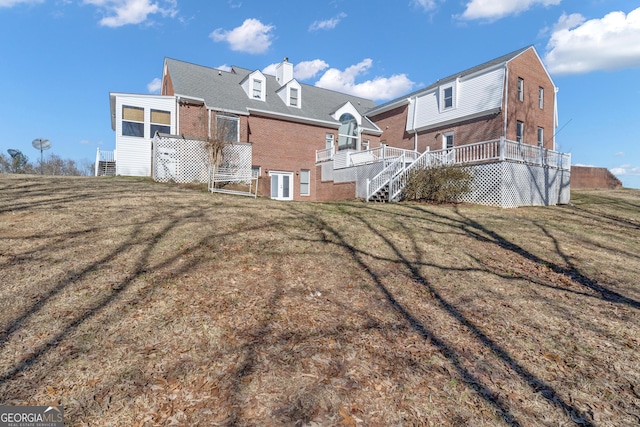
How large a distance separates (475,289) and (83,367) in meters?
4.74

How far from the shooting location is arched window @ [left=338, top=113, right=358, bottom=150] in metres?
23.9

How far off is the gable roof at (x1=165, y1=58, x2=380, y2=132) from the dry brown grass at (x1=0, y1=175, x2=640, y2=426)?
13.0m

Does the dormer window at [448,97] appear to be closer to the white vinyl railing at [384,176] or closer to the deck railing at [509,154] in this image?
the deck railing at [509,154]

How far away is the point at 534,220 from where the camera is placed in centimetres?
1016

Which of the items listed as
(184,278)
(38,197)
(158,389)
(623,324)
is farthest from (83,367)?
(38,197)

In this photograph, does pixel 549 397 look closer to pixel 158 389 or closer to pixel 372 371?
pixel 372 371

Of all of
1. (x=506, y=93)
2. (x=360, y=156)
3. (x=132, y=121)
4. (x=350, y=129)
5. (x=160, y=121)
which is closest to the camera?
(x=132, y=121)

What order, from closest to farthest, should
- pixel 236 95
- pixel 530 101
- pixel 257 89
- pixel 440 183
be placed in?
pixel 440 183, pixel 530 101, pixel 236 95, pixel 257 89

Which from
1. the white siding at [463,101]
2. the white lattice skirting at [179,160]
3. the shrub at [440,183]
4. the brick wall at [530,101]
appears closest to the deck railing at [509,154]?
the shrub at [440,183]

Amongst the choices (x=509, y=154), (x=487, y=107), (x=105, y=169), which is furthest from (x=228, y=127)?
(x=487, y=107)

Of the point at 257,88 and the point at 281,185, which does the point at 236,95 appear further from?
the point at 281,185

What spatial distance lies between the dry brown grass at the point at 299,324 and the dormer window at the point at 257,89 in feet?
51.6

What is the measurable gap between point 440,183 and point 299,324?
35.2ft

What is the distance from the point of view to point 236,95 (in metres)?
20.3
